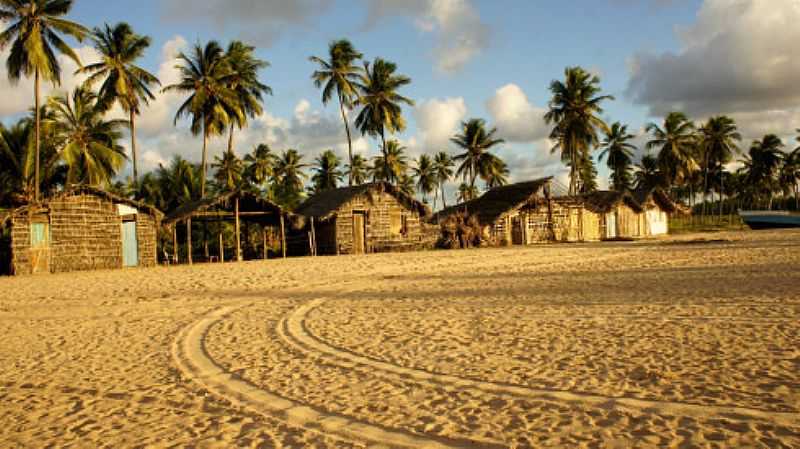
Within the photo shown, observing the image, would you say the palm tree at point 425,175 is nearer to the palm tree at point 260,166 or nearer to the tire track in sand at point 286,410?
the palm tree at point 260,166

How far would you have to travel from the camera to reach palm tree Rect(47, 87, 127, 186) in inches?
1018

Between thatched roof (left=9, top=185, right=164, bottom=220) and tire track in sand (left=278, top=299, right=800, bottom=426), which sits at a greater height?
thatched roof (left=9, top=185, right=164, bottom=220)

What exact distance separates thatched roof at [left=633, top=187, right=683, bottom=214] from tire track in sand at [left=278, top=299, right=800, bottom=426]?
112 feet

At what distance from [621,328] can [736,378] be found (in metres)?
2.14

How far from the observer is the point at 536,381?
15.5 ft

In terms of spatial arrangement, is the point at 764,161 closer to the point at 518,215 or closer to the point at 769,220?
the point at 769,220

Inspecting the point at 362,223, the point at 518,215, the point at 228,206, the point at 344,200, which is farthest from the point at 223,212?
the point at 518,215

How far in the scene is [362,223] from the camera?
26188 mm

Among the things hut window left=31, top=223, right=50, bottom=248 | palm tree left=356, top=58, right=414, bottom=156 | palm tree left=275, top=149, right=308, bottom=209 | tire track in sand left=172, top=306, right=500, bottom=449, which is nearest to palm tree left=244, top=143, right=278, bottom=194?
palm tree left=275, top=149, right=308, bottom=209

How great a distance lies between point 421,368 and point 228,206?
19.6m

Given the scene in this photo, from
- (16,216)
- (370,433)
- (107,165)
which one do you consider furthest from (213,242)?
(370,433)

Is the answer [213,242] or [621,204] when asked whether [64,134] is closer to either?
[213,242]

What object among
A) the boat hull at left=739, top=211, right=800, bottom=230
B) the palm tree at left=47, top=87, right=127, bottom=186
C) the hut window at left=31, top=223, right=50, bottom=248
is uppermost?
the palm tree at left=47, top=87, right=127, bottom=186

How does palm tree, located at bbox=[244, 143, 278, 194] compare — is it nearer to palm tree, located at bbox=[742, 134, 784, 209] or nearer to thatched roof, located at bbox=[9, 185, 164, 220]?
thatched roof, located at bbox=[9, 185, 164, 220]
